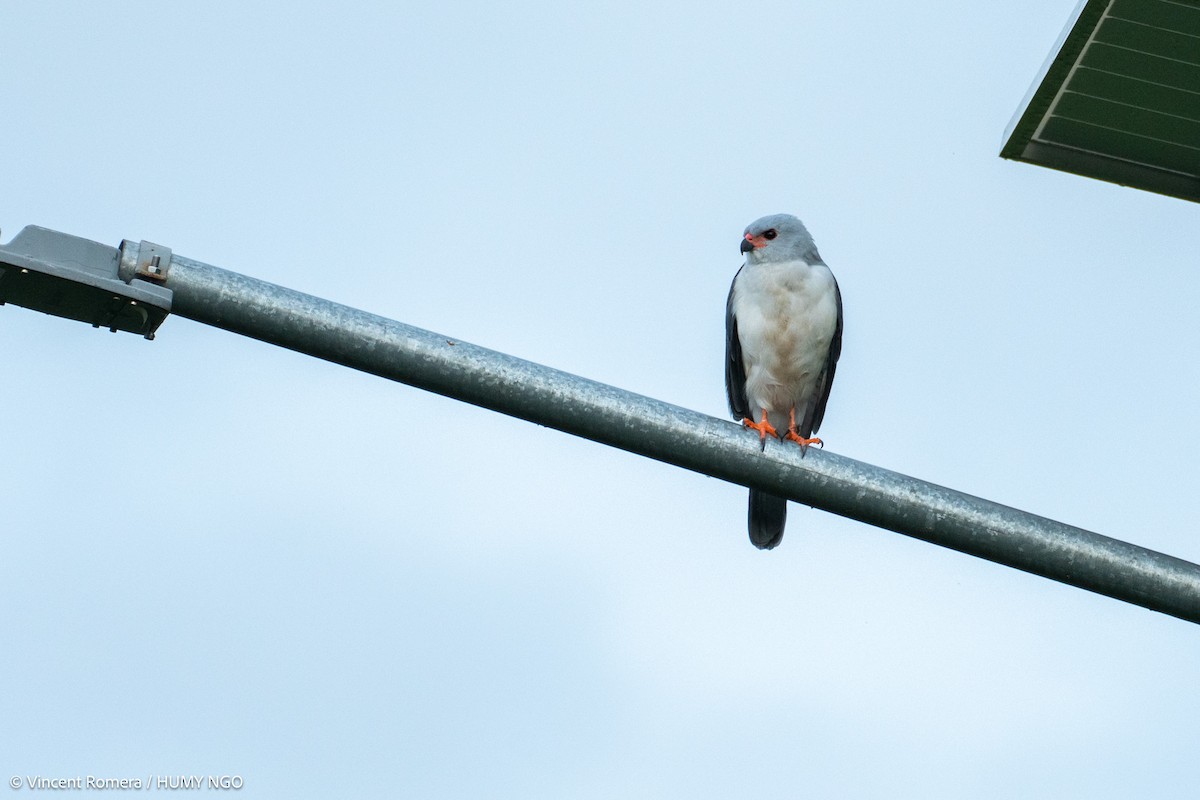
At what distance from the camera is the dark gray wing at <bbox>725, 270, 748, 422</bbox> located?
26.9ft

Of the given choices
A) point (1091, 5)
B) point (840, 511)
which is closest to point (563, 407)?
point (840, 511)

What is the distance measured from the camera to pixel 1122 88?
18.9 ft

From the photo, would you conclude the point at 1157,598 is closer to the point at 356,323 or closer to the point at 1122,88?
the point at 356,323

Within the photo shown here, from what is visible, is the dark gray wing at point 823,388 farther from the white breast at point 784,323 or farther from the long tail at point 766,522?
the long tail at point 766,522

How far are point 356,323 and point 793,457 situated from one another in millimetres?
1025

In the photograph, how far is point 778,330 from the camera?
7.68 metres

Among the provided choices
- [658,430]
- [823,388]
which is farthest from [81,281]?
[823,388]

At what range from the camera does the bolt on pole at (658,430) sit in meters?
3.12

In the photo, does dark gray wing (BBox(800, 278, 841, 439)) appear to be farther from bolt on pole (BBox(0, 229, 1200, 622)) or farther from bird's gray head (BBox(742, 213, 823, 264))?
bolt on pole (BBox(0, 229, 1200, 622))

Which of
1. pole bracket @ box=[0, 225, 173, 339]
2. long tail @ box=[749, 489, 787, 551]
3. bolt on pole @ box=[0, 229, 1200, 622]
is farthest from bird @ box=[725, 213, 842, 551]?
pole bracket @ box=[0, 225, 173, 339]

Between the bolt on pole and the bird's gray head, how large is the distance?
4.52 m

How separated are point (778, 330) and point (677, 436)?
4.46m

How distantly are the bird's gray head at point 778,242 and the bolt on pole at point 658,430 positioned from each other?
452 cm

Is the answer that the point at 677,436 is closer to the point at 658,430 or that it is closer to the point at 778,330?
the point at 658,430
